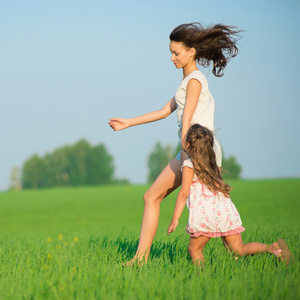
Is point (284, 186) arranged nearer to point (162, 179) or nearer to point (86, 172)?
point (162, 179)

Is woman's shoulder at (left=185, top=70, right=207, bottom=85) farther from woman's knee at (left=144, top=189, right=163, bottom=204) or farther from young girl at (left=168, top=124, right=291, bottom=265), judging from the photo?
woman's knee at (left=144, top=189, right=163, bottom=204)

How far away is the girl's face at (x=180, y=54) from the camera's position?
4.73 m

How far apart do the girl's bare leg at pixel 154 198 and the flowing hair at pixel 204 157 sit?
41cm

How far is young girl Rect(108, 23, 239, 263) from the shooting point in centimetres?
454

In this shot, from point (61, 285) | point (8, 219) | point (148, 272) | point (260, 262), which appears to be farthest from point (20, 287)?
point (8, 219)

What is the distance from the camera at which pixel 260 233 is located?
6.74m

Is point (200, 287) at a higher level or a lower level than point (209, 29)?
lower

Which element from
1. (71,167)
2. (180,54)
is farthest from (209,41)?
(71,167)

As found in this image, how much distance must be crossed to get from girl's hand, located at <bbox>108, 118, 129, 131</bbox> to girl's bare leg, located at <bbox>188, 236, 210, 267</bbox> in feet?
5.15

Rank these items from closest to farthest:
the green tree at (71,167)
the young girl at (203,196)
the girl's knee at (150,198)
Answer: the young girl at (203,196) → the girl's knee at (150,198) → the green tree at (71,167)

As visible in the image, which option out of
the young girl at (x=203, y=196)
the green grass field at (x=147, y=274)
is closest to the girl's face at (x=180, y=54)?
the young girl at (x=203, y=196)

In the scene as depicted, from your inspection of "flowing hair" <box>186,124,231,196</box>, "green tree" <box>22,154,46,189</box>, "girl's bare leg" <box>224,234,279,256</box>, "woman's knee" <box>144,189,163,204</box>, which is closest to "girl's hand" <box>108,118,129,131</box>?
"woman's knee" <box>144,189,163,204</box>

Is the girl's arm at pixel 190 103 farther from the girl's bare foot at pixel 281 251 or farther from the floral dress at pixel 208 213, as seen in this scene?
the girl's bare foot at pixel 281 251

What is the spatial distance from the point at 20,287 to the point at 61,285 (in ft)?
1.53
